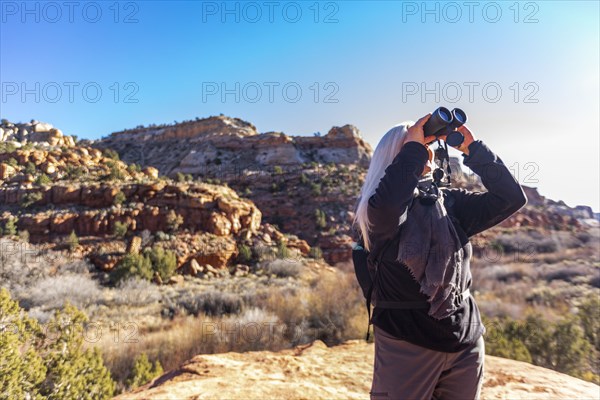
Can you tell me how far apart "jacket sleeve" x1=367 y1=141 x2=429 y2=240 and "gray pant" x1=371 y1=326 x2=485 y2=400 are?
48 centimetres

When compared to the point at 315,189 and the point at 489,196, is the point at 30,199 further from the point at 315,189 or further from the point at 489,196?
the point at 489,196

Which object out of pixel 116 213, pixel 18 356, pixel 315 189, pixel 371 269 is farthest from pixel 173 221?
pixel 371 269

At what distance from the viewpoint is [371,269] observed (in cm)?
151

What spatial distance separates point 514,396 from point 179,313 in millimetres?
7401

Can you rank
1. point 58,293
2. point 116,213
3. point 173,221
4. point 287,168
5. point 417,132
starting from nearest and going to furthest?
point 417,132 < point 58,293 < point 116,213 < point 173,221 < point 287,168

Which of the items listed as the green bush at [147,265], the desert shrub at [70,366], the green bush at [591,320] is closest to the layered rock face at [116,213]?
the green bush at [147,265]

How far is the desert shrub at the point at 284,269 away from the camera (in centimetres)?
1442

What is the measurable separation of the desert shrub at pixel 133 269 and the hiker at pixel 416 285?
467 inches

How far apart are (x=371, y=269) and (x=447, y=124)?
775mm

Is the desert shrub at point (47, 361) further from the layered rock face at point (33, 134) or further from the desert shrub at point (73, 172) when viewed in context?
the layered rock face at point (33, 134)

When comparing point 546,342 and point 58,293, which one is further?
point 58,293

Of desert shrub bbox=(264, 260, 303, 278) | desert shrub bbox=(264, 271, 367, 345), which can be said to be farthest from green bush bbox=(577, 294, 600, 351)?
desert shrub bbox=(264, 260, 303, 278)

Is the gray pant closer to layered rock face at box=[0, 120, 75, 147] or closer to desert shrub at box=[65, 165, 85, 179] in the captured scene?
desert shrub at box=[65, 165, 85, 179]

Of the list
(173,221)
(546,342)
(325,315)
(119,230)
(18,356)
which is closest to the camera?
(18,356)
